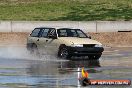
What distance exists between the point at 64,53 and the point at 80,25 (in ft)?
49.3

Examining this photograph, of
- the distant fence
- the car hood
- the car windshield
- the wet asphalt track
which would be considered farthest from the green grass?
the wet asphalt track

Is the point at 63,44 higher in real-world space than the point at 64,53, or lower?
higher

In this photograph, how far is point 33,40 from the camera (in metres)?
29.5

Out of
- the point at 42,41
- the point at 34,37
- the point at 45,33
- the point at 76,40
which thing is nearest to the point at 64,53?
the point at 76,40

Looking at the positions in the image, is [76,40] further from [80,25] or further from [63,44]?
[80,25]

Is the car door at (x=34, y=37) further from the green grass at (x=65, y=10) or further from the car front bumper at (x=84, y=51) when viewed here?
the green grass at (x=65, y=10)

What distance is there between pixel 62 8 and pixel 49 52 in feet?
73.8

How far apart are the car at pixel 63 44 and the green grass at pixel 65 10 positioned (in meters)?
16.8

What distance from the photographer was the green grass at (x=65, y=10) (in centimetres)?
4694

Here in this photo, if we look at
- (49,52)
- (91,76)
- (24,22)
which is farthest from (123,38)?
(91,76)

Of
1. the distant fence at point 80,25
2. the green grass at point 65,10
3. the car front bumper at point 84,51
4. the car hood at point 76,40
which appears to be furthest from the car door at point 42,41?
the green grass at point 65,10

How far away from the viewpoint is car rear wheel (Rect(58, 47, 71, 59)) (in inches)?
1062

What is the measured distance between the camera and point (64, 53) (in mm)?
27172

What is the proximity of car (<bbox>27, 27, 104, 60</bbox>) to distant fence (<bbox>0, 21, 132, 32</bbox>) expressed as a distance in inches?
476
